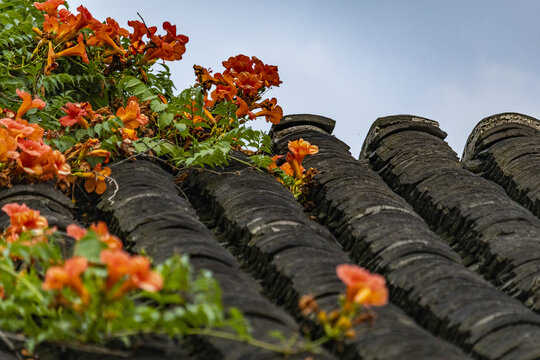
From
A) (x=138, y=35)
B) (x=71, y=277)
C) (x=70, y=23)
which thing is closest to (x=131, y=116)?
(x=70, y=23)

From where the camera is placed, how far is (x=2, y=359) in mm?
2430

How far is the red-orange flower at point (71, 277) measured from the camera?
6.83 feet

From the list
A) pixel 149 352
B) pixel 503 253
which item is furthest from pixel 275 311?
pixel 503 253

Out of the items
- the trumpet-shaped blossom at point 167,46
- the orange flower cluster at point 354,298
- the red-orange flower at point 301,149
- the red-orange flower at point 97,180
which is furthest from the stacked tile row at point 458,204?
the red-orange flower at point 97,180

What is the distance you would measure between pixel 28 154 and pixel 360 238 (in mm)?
1393

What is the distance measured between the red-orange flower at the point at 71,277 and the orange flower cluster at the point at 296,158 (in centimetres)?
227

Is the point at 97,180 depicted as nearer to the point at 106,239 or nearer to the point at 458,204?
the point at 106,239

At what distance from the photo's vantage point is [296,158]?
4.37 m

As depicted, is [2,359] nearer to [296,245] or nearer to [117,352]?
[117,352]

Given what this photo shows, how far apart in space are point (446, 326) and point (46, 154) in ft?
5.86

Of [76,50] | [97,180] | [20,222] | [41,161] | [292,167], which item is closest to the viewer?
[20,222]

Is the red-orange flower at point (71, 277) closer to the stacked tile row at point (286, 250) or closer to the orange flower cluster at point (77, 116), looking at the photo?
the stacked tile row at point (286, 250)

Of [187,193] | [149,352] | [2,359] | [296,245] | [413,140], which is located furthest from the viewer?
[413,140]

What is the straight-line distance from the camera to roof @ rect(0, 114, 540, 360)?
8.13 feet
